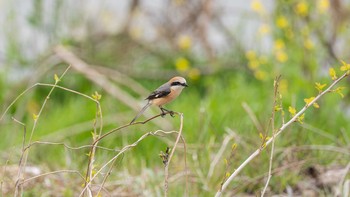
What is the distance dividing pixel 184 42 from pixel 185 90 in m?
0.71

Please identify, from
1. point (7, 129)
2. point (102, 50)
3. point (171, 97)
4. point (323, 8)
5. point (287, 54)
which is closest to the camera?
point (171, 97)

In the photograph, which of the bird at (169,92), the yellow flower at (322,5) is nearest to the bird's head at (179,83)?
the bird at (169,92)

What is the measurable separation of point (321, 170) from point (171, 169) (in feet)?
3.24

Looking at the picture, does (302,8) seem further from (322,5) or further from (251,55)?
(251,55)

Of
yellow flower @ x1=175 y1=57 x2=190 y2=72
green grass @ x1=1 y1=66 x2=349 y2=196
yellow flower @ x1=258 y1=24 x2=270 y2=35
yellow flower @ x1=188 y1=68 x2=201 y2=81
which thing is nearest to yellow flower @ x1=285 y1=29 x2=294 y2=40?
green grass @ x1=1 y1=66 x2=349 y2=196

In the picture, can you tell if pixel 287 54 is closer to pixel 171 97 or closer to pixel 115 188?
pixel 115 188

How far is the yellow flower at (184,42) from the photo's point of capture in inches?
378

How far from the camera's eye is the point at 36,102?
29.1 ft

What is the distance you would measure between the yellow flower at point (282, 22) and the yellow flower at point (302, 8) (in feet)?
0.71

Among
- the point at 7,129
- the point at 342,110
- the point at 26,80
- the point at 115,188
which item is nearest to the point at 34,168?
the point at 115,188

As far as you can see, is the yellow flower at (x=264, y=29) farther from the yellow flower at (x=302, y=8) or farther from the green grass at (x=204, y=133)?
the yellow flower at (x=302, y=8)

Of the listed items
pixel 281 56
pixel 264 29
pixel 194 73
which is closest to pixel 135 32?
pixel 194 73

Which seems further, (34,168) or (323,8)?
(323,8)

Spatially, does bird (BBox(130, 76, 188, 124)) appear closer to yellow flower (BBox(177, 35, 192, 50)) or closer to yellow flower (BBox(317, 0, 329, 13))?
yellow flower (BBox(317, 0, 329, 13))
